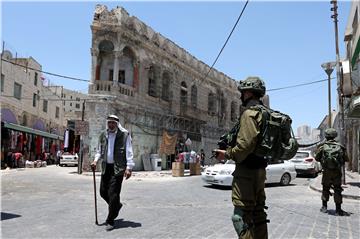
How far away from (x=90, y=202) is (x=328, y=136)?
5.91 m

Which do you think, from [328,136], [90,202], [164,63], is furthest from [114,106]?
[328,136]

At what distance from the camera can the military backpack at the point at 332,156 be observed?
8039 millimetres

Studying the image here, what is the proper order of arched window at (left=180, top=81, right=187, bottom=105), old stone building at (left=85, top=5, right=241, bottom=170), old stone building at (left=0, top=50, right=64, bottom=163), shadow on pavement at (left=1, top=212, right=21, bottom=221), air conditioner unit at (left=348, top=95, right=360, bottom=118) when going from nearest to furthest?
shadow on pavement at (left=1, top=212, right=21, bottom=221) < air conditioner unit at (left=348, top=95, right=360, bottom=118) < old stone building at (left=85, top=5, right=241, bottom=170) < old stone building at (left=0, top=50, right=64, bottom=163) < arched window at (left=180, top=81, right=187, bottom=105)

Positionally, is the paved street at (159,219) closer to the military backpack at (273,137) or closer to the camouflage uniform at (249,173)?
the camouflage uniform at (249,173)

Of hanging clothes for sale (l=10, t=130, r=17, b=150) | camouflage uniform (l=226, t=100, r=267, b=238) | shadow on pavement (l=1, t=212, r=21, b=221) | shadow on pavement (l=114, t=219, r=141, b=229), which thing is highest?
hanging clothes for sale (l=10, t=130, r=17, b=150)

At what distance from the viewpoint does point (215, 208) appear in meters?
8.52

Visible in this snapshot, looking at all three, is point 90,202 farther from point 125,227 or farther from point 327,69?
point 327,69

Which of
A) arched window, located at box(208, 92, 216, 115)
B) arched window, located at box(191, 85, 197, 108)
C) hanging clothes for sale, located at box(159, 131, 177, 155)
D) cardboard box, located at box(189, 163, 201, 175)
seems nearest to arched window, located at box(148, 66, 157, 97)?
hanging clothes for sale, located at box(159, 131, 177, 155)

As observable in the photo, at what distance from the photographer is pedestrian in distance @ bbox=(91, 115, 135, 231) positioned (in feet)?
20.3

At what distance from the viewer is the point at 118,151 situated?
6.49 metres

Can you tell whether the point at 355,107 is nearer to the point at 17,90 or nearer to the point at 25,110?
the point at 17,90

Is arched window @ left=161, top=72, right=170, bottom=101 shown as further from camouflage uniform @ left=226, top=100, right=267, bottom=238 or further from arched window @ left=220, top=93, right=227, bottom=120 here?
camouflage uniform @ left=226, top=100, right=267, bottom=238

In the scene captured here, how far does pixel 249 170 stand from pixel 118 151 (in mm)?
3222

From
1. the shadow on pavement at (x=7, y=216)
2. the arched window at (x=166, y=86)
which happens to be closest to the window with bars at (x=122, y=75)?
the arched window at (x=166, y=86)
